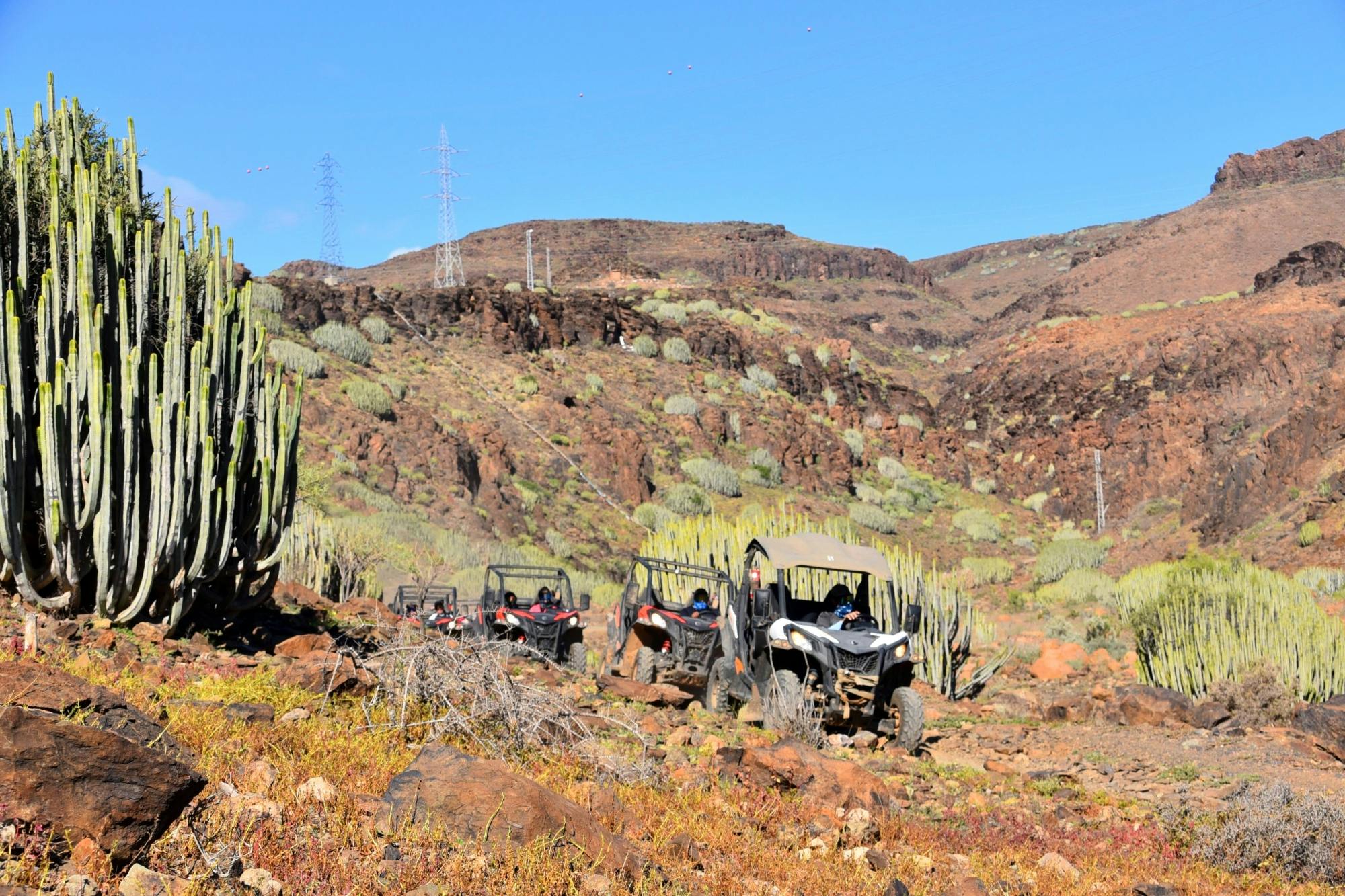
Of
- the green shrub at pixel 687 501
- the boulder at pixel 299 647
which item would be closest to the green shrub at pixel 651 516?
the green shrub at pixel 687 501

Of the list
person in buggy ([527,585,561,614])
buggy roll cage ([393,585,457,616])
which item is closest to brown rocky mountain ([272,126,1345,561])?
buggy roll cage ([393,585,457,616])

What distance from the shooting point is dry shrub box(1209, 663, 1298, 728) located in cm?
1023

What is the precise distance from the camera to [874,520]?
1400 inches

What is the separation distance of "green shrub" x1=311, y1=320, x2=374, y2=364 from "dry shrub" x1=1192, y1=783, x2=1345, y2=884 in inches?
1304

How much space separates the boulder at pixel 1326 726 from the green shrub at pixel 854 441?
3326 cm

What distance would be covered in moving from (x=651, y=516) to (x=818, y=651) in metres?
24.0

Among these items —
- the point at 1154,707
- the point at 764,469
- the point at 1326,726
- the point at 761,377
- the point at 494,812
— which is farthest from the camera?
the point at 761,377

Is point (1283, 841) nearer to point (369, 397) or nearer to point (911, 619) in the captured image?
point (911, 619)

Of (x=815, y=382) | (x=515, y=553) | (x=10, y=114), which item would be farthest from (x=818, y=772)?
(x=815, y=382)

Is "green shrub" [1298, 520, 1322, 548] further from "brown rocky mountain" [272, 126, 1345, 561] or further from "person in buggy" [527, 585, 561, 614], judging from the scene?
"person in buggy" [527, 585, 561, 614]

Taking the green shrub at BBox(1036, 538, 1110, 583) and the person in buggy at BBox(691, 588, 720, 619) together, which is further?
the green shrub at BBox(1036, 538, 1110, 583)

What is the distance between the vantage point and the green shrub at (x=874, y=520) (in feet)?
116

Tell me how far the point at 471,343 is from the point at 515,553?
19.2m

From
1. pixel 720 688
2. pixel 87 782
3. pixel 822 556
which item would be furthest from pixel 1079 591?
pixel 87 782
